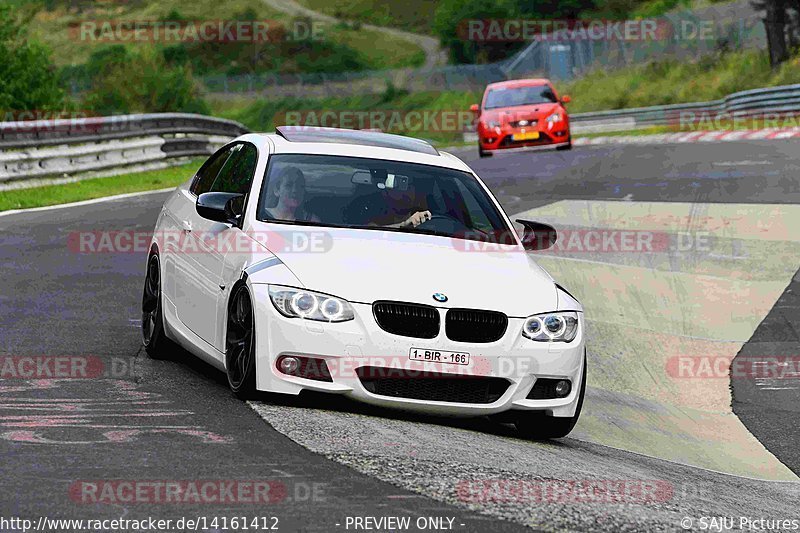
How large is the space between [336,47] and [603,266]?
391ft

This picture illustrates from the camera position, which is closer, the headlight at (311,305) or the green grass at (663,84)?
the headlight at (311,305)

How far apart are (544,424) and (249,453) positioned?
7.05 feet

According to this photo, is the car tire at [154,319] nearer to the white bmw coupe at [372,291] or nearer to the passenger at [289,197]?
the white bmw coupe at [372,291]

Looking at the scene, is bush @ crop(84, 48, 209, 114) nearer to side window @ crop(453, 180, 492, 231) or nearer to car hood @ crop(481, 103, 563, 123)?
car hood @ crop(481, 103, 563, 123)

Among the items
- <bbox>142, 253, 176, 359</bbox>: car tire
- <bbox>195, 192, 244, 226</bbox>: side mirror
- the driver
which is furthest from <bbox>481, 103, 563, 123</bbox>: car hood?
<bbox>195, 192, 244, 226</bbox>: side mirror

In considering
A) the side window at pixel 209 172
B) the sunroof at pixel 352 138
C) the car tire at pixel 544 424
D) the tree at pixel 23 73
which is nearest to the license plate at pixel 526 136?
the sunroof at pixel 352 138

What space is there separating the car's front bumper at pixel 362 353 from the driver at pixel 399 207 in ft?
4.01

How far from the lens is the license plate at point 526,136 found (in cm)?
2980

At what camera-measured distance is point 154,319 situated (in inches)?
357

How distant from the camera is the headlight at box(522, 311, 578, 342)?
7.39 m

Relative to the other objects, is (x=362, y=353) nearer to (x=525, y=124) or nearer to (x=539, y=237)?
(x=539, y=237)

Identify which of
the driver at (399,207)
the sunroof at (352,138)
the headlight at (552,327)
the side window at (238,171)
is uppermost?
the sunroof at (352,138)

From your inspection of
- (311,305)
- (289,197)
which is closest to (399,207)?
(289,197)

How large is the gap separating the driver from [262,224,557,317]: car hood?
0.74 ft
